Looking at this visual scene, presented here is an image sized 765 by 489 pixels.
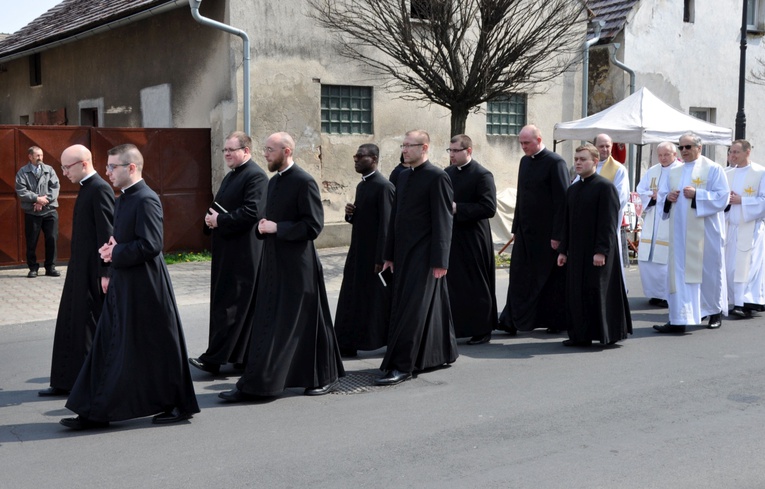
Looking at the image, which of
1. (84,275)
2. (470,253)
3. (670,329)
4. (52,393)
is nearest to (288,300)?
(84,275)

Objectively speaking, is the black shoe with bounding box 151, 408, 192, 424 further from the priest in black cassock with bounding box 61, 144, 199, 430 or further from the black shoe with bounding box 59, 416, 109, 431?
the black shoe with bounding box 59, 416, 109, 431

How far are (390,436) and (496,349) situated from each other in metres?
3.06

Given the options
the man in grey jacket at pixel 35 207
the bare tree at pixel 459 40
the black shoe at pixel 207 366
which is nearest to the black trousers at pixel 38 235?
the man in grey jacket at pixel 35 207

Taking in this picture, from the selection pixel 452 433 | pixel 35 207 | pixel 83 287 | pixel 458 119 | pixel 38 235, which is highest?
pixel 458 119

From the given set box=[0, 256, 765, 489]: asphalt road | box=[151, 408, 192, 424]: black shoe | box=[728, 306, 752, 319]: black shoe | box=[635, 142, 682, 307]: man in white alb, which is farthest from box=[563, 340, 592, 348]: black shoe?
box=[151, 408, 192, 424]: black shoe

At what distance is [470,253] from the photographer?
8797 millimetres

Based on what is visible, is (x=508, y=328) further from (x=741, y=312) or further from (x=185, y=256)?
(x=185, y=256)

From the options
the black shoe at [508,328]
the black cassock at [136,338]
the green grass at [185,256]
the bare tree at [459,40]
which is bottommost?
the black shoe at [508,328]

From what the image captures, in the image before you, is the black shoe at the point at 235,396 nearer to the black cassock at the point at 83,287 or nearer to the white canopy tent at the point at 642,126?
the black cassock at the point at 83,287

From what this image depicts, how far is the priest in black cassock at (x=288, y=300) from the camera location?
6.62 metres

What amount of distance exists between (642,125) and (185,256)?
25.6 feet

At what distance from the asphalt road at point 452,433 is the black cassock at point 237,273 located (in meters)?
0.30

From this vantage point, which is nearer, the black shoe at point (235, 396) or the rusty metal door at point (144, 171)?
the black shoe at point (235, 396)

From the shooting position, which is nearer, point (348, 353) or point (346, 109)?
point (348, 353)
